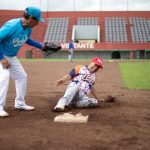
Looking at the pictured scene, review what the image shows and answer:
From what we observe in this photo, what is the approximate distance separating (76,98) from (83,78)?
486 millimetres

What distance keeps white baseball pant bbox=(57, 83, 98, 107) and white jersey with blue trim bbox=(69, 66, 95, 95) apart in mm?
96

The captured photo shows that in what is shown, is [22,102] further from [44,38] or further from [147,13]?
[147,13]

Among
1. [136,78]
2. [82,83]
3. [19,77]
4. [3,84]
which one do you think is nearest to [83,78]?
Answer: [82,83]

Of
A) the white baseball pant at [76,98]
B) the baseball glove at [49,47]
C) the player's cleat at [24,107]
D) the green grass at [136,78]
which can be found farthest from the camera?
the green grass at [136,78]

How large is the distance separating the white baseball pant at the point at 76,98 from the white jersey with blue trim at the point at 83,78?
0.10 m

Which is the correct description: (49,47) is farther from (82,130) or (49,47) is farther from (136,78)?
(136,78)

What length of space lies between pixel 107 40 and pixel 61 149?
54.4m

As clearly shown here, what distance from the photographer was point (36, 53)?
177 feet

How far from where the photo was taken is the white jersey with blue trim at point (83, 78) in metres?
8.33

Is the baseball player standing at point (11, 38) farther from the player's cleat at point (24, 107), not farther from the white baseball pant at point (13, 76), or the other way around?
the player's cleat at point (24, 107)

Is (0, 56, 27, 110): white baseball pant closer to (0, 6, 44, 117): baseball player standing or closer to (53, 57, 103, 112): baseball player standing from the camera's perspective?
(0, 6, 44, 117): baseball player standing

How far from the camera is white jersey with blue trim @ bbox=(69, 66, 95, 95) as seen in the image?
833 cm

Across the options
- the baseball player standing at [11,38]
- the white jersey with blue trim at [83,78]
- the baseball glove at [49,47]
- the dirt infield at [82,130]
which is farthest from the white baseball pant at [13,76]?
the white jersey with blue trim at [83,78]

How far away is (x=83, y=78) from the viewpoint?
8367 mm
